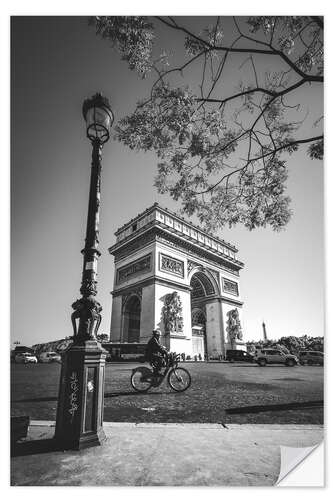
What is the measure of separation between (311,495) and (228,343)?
24.4 metres

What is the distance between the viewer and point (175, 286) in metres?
22.0

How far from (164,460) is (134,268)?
68.5ft

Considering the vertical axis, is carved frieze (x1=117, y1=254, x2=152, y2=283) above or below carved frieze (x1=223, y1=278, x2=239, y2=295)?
above

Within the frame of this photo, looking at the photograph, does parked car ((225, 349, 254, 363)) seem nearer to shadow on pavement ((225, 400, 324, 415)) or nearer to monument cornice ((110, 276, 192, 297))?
monument cornice ((110, 276, 192, 297))

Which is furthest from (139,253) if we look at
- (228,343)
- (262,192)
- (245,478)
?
(245,478)

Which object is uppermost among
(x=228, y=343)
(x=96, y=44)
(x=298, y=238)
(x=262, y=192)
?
(x=96, y=44)

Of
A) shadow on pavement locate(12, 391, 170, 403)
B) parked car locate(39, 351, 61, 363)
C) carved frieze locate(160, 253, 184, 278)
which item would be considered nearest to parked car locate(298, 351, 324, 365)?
carved frieze locate(160, 253, 184, 278)

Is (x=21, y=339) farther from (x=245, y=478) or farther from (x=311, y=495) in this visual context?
(x=311, y=495)

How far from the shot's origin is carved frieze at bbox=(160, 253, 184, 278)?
21797mm

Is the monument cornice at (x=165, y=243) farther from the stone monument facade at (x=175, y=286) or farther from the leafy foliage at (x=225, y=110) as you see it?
the leafy foliage at (x=225, y=110)

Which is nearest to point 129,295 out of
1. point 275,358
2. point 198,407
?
point 275,358

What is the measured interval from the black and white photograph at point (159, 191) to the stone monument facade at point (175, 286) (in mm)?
13777
